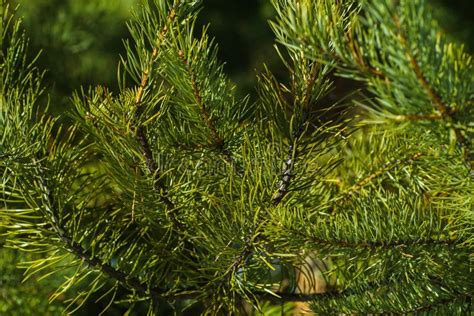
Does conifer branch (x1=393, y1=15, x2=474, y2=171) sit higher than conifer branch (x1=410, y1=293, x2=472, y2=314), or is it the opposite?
conifer branch (x1=393, y1=15, x2=474, y2=171)

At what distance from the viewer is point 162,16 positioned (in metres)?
0.45

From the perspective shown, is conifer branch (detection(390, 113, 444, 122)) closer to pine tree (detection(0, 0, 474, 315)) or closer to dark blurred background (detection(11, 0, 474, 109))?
pine tree (detection(0, 0, 474, 315))

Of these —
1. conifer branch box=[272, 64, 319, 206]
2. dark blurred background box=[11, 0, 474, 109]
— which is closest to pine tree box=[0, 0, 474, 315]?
conifer branch box=[272, 64, 319, 206]

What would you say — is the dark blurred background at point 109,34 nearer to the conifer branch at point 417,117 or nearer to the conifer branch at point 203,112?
the conifer branch at point 203,112

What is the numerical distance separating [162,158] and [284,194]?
0.08 meters

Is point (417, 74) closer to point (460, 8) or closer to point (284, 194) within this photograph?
point (284, 194)

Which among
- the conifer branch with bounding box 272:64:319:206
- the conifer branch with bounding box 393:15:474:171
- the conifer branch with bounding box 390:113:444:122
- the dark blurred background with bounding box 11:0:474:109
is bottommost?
the dark blurred background with bounding box 11:0:474:109

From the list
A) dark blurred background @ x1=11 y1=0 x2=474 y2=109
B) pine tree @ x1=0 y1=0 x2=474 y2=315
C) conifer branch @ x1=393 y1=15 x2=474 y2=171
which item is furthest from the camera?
dark blurred background @ x1=11 y1=0 x2=474 y2=109

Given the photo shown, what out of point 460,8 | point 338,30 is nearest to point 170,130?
point 338,30

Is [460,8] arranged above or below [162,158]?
below

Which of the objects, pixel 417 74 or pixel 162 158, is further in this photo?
pixel 162 158

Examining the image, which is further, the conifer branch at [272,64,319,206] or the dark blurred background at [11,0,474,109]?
the dark blurred background at [11,0,474,109]

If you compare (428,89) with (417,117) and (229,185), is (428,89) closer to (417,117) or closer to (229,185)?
(417,117)

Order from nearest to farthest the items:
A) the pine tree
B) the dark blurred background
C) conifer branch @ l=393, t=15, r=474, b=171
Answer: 1. conifer branch @ l=393, t=15, r=474, b=171
2. the pine tree
3. the dark blurred background
